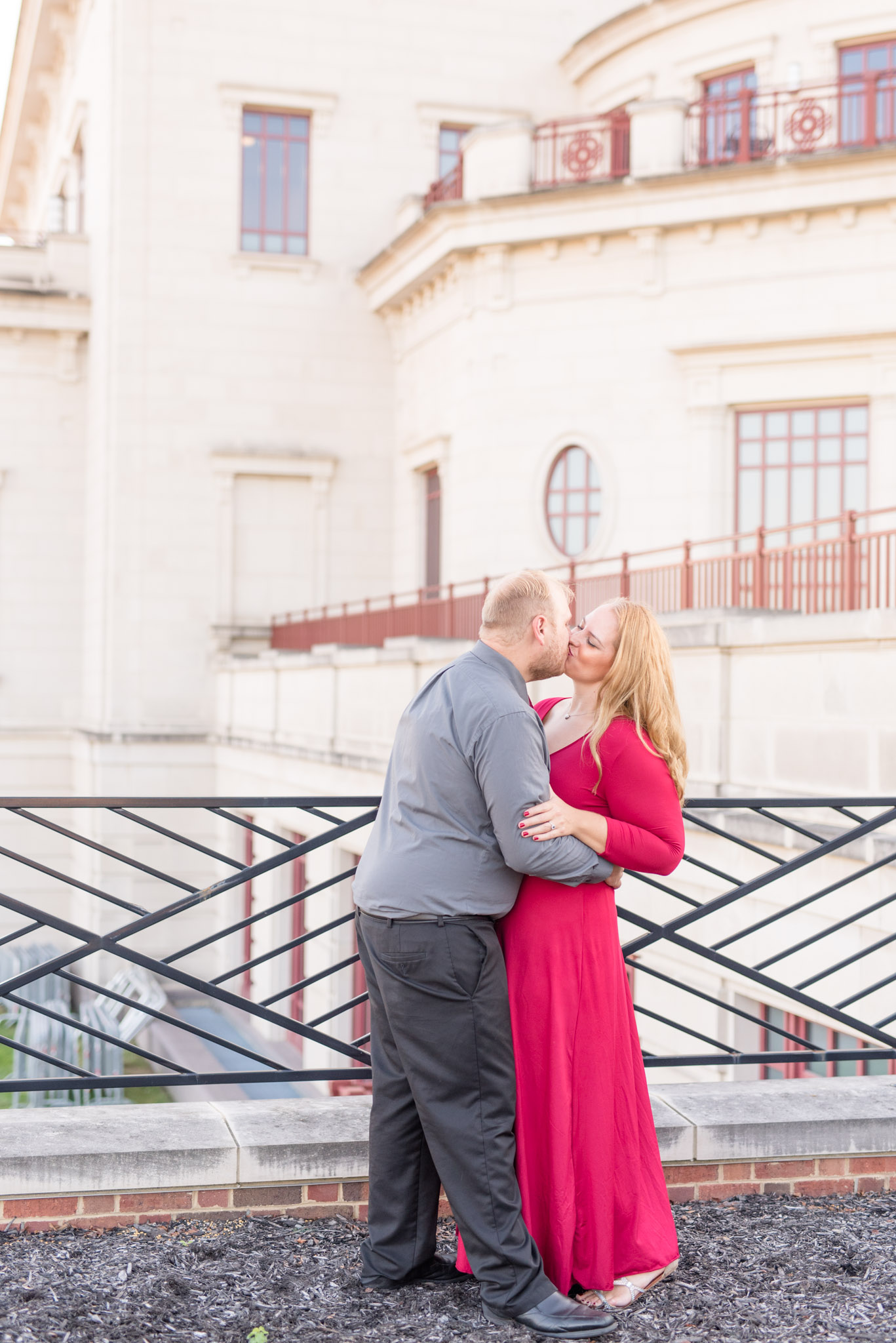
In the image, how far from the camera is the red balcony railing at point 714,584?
1081cm

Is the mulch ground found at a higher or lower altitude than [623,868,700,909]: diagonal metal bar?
lower

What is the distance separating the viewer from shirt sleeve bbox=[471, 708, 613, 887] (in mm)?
3395

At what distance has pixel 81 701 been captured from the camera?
26.1 m

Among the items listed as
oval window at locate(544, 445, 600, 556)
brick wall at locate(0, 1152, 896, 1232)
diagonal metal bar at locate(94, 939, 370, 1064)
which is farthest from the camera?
oval window at locate(544, 445, 600, 556)

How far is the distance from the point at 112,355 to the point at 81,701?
261 inches

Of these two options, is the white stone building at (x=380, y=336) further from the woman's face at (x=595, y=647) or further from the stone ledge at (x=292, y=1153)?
the woman's face at (x=595, y=647)

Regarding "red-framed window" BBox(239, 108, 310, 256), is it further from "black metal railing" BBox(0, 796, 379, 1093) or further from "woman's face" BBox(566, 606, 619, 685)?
"woman's face" BBox(566, 606, 619, 685)

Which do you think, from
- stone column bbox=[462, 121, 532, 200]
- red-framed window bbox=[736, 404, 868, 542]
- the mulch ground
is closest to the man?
→ the mulch ground

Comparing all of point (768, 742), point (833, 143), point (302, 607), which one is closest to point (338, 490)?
point (302, 607)

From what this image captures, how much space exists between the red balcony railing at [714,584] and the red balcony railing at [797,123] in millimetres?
5115

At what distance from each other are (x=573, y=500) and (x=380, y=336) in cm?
698

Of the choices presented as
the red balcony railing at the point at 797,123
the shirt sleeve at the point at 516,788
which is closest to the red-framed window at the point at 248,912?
the red balcony railing at the point at 797,123

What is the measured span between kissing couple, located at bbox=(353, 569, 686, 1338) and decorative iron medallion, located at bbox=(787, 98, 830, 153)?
53.5ft

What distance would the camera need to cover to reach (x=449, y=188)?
874 inches
